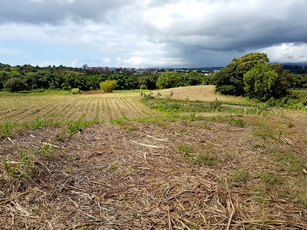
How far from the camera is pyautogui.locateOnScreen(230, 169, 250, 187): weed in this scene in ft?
12.4

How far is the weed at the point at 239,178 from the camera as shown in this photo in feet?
12.4

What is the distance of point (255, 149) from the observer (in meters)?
5.83

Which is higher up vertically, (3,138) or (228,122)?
(3,138)

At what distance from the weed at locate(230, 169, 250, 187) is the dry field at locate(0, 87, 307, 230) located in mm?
15

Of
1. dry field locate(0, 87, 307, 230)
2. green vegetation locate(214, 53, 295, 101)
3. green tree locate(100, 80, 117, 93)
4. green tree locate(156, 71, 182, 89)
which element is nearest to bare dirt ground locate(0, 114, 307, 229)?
dry field locate(0, 87, 307, 230)

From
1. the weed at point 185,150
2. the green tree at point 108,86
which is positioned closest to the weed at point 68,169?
the weed at point 185,150

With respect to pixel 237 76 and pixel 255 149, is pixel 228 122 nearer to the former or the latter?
pixel 255 149

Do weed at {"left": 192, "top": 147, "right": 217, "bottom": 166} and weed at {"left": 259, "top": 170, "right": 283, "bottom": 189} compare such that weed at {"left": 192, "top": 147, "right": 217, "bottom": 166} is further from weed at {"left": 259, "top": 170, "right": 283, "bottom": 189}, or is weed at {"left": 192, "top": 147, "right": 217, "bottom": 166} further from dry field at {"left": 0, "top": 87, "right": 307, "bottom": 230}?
weed at {"left": 259, "top": 170, "right": 283, "bottom": 189}

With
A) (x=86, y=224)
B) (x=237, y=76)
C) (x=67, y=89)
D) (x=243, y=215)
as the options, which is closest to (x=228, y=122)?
(x=243, y=215)

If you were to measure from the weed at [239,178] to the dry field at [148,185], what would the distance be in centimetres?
2

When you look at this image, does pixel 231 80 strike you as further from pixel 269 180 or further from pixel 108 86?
pixel 269 180

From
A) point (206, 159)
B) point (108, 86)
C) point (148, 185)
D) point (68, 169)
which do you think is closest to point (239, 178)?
point (206, 159)

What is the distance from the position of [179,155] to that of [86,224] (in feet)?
8.67

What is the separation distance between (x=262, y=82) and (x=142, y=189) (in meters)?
44.0
